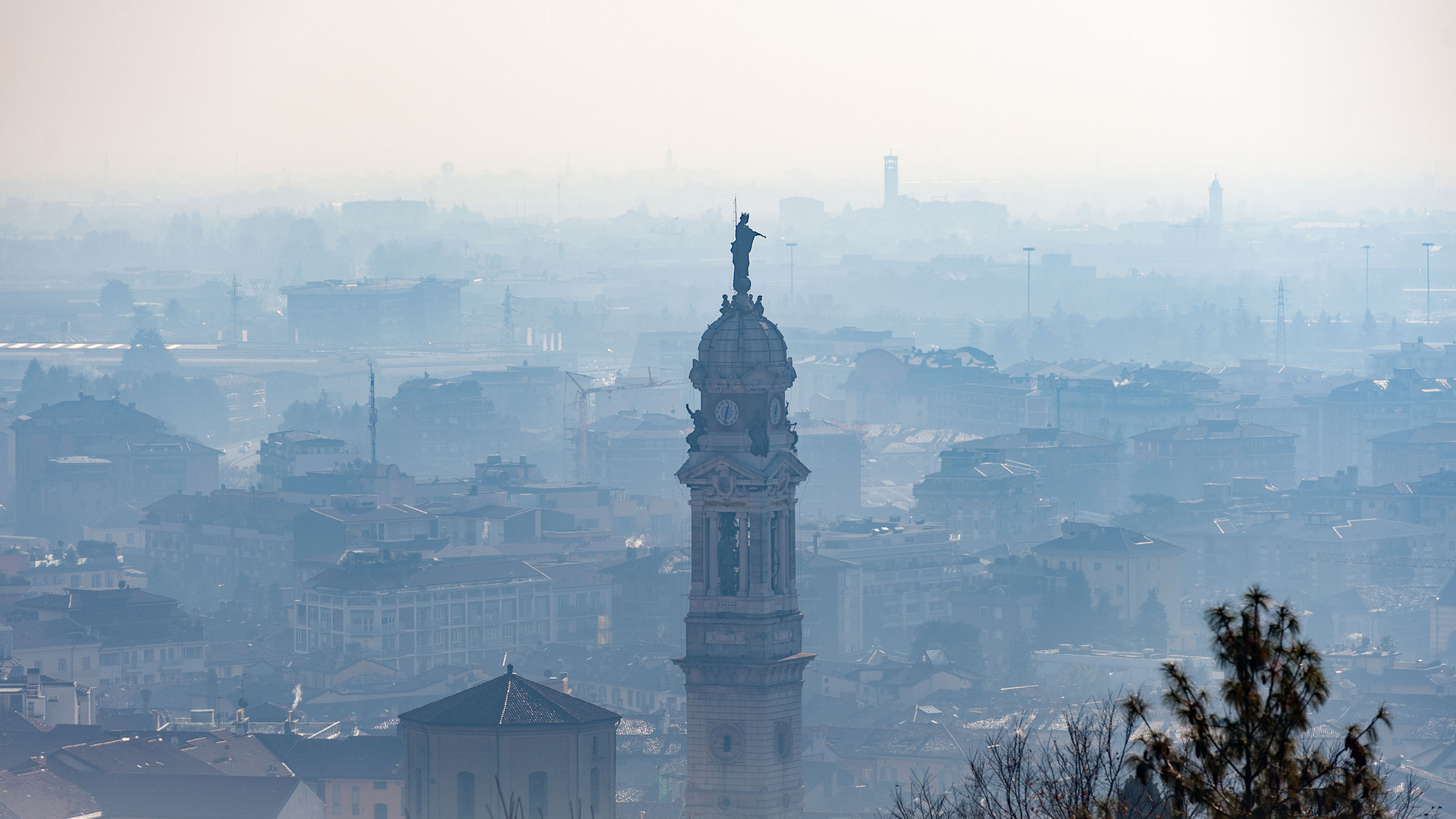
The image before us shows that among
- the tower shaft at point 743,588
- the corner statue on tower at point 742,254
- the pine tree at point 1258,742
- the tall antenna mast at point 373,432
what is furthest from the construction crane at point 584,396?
the pine tree at point 1258,742

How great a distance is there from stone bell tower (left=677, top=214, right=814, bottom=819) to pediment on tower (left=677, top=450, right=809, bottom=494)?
0.01 metres

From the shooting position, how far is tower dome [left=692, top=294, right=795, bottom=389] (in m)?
39.5

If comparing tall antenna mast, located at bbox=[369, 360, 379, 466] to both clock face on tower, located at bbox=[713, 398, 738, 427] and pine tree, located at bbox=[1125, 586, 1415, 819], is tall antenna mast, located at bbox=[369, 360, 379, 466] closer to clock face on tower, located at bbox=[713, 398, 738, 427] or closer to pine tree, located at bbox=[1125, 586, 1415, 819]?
clock face on tower, located at bbox=[713, 398, 738, 427]

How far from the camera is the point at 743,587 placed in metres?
39.4

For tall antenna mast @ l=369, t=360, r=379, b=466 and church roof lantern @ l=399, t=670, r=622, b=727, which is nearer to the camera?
church roof lantern @ l=399, t=670, r=622, b=727

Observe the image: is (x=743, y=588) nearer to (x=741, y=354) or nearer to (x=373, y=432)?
(x=741, y=354)

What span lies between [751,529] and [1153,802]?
59.9ft

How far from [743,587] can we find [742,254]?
3900 millimetres

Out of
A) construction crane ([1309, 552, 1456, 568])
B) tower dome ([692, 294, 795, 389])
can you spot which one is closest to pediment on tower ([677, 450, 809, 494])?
tower dome ([692, 294, 795, 389])

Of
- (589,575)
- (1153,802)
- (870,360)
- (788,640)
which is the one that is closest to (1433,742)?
(589,575)

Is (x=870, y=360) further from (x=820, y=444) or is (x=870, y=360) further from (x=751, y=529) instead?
(x=751, y=529)

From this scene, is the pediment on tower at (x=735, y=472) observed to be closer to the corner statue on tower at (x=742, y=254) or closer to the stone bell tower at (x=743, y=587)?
the stone bell tower at (x=743, y=587)

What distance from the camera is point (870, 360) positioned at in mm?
178750

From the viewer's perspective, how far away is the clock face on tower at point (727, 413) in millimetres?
39625
